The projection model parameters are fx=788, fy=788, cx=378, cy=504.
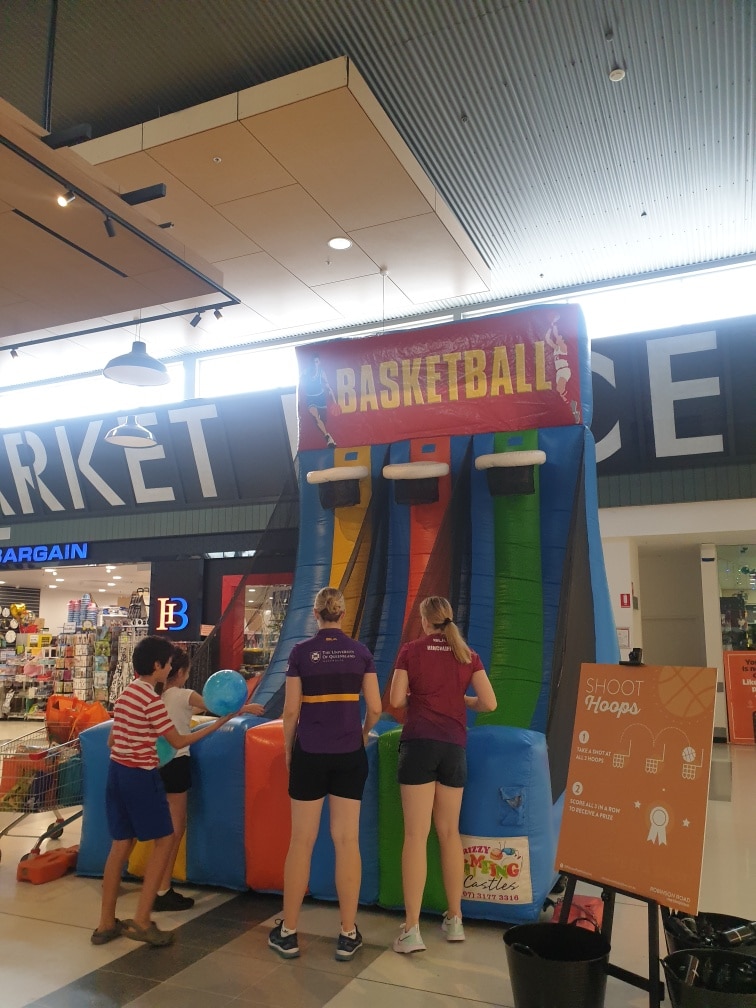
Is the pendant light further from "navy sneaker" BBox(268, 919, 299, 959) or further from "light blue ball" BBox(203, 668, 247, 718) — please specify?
"navy sneaker" BBox(268, 919, 299, 959)

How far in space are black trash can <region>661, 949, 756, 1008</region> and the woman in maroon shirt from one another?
1104 millimetres

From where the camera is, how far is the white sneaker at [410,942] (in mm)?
3229

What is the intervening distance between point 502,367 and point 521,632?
185 centimetres

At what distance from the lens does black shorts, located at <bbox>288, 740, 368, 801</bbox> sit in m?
3.22

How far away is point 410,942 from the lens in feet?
10.6

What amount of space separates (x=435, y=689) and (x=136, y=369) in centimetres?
484

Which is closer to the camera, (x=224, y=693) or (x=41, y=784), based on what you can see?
(x=224, y=693)

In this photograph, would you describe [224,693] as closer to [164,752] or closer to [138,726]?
[164,752]

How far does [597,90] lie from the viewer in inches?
250

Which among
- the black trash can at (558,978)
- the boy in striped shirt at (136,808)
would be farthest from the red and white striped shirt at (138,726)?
the black trash can at (558,978)

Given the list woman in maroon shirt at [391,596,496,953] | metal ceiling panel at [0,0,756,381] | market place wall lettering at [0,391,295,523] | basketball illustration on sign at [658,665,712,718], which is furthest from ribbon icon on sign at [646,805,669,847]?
market place wall lettering at [0,391,295,523]

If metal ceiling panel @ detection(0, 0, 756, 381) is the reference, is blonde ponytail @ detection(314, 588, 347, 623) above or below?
below

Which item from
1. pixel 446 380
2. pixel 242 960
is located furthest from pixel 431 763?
pixel 446 380

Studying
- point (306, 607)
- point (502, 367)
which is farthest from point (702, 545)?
point (306, 607)
